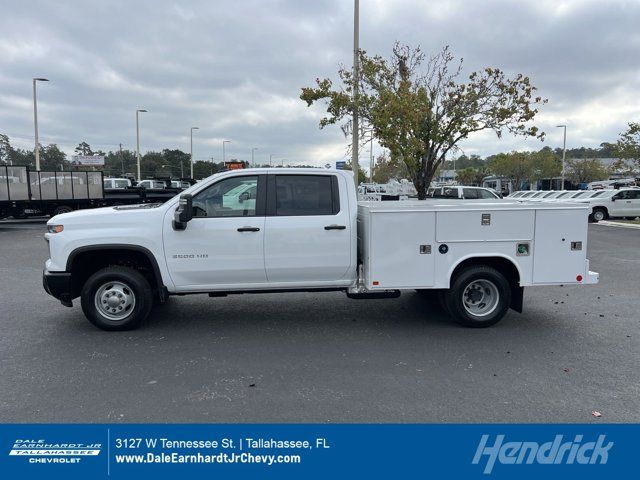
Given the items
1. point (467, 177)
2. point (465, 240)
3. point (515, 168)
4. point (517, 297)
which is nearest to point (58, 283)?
point (465, 240)

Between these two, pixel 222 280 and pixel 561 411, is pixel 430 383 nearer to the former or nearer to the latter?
pixel 561 411

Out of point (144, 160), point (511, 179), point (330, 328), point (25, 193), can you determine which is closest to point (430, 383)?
point (330, 328)

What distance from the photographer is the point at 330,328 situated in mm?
6199

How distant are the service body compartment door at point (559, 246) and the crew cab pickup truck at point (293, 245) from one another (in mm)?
12

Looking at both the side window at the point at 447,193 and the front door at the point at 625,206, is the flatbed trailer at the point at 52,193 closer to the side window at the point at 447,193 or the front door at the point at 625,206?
the side window at the point at 447,193

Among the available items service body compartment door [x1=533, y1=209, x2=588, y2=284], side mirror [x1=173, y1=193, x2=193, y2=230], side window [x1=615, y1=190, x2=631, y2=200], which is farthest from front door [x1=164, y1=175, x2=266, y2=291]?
side window [x1=615, y1=190, x2=631, y2=200]

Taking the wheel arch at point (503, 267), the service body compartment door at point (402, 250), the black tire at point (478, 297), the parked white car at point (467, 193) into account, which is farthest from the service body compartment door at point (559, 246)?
the parked white car at point (467, 193)

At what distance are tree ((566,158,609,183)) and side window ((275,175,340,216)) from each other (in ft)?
233

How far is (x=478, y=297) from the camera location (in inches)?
248

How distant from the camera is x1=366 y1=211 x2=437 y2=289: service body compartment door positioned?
5883 millimetres

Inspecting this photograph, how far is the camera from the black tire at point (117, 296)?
231 inches

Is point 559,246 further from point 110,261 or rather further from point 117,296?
point 110,261

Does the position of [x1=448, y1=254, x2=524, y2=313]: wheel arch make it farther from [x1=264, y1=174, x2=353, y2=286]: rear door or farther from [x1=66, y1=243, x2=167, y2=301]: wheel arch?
[x1=66, y1=243, x2=167, y2=301]: wheel arch

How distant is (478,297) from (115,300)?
14.8 feet
